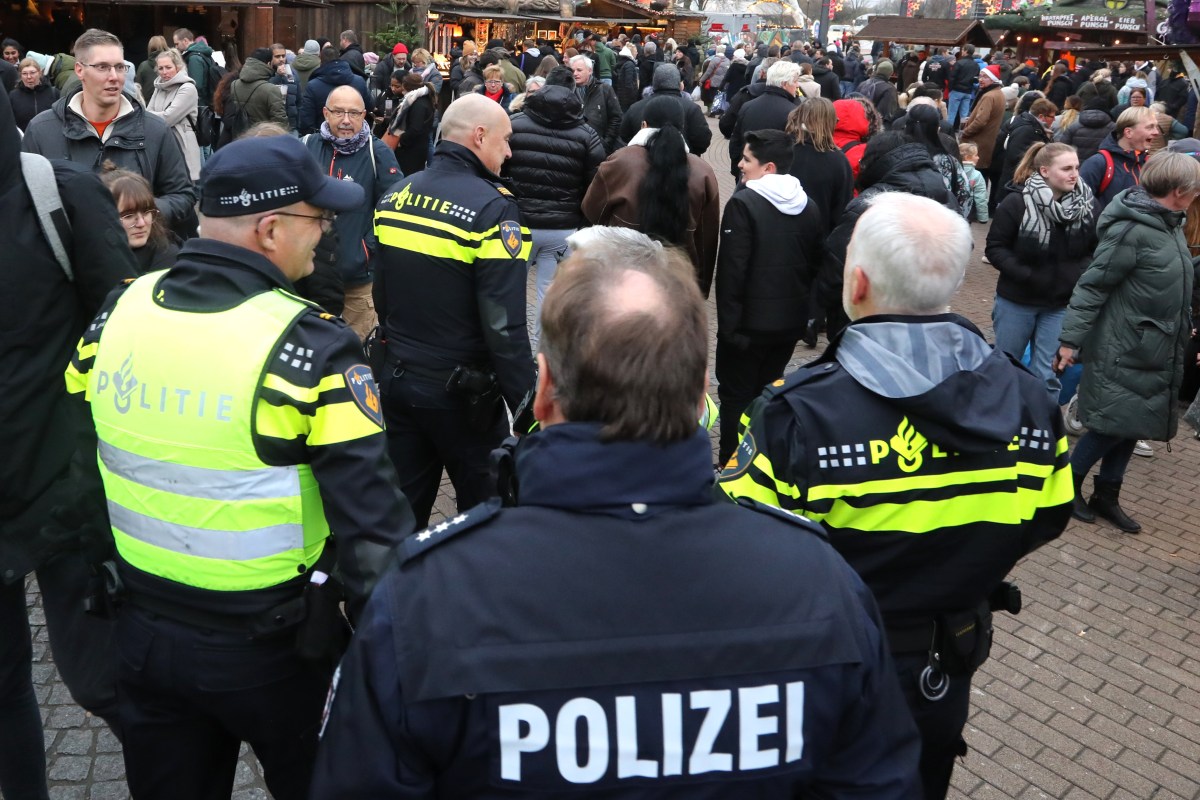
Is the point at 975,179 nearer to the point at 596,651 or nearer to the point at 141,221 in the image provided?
the point at 141,221

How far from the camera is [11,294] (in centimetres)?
282

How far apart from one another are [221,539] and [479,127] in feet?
7.88

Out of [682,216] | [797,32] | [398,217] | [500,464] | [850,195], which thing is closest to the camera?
[500,464]

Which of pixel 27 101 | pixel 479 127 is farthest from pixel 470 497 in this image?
pixel 27 101

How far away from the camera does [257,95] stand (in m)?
11.3

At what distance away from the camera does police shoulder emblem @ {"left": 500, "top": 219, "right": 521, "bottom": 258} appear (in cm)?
407

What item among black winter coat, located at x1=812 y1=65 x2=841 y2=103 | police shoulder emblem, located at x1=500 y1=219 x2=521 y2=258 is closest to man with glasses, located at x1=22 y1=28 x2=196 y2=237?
police shoulder emblem, located at x1=500 y1=219 x2=521 y2=258

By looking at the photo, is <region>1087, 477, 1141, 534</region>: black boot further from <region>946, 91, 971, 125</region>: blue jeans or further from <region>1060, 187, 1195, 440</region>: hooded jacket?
<region>946, 91, 971, 125</region>: blue jeans

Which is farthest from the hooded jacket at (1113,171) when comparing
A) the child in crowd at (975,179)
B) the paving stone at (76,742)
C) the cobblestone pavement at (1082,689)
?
the paving stone at (76,742)

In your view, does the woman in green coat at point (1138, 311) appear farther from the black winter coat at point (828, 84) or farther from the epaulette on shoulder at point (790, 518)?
the black winter coat at point (828, 84)

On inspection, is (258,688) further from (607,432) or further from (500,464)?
(607,432)

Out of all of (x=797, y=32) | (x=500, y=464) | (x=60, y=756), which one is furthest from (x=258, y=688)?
(x=797, y=32)

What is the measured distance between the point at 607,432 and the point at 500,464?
2.47 feet

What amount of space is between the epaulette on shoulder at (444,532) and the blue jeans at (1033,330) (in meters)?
5.46
